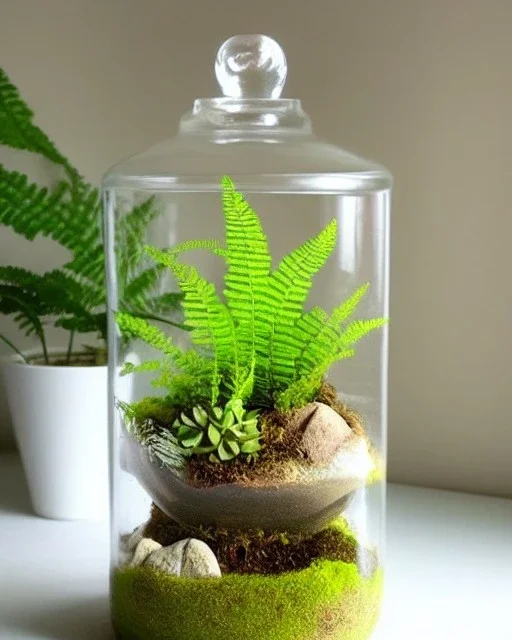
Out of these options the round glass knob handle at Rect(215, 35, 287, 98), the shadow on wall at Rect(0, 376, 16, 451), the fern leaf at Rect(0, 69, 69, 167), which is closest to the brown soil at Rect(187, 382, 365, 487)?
the round glass knob handle at Rect(215, 35, 287, 98)

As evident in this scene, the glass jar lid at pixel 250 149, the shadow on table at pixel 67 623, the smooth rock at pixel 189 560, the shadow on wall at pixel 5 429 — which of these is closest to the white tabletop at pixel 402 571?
the shadow on table at pixel 67 623

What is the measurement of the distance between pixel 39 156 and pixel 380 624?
79 centimetres

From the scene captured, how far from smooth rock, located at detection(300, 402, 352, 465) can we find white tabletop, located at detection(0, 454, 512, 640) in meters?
0.19

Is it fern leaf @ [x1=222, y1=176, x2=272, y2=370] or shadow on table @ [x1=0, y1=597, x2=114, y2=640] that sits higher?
fern leaf @ [x1=222, y1=176, x2=272, y2=370]

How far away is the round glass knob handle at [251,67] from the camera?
0.73m

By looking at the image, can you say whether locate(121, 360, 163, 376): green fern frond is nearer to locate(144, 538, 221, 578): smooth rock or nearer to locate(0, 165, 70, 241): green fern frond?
locate(144, 538, 221, 578): smooth rock

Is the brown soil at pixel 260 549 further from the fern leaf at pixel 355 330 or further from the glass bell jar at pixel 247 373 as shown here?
the fern leaf at pixel 355 330

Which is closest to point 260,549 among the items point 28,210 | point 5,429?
point 28,210

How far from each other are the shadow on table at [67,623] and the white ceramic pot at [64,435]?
246mm

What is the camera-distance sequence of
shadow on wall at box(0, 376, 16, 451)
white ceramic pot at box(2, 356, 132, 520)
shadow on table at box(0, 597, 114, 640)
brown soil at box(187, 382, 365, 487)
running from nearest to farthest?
brown soil at box(187, 382, 365, 487) → shadow on table at box(0, 597, 114, 640) → white ceramic pot at box(2, 356, 132, 520) → shadow on wall at box(0, 376, 16, 451)

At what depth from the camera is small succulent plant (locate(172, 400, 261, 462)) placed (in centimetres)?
64

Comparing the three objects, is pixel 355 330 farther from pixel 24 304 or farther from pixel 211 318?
pixel 24 304

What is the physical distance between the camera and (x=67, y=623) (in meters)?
0.77

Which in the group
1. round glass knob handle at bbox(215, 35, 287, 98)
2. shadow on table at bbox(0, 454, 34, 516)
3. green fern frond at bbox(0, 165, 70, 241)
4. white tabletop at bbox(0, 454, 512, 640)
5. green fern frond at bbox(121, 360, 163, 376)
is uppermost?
round glass knob handle at bbox(215, 35, 287, 98)
